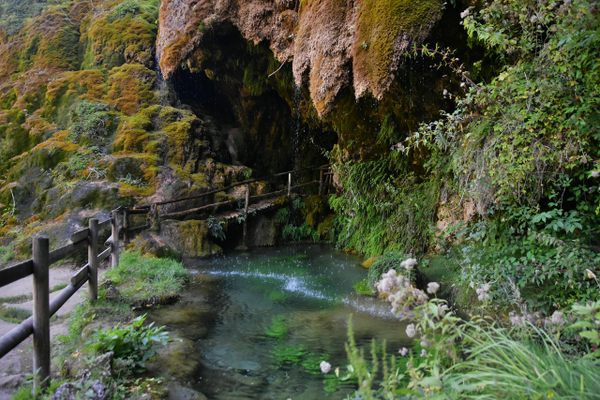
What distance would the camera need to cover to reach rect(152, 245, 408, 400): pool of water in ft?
14.8

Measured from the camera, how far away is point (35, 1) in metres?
20.9

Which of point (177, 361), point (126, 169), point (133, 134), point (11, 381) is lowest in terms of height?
point (177, 361)

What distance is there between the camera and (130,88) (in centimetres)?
1523

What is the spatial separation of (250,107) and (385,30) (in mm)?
9409

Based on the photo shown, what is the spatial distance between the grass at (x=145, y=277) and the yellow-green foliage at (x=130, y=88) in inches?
270

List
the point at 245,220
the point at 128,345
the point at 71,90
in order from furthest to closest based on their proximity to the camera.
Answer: the point at 71,90 → the point at 245,220 → the point at 128,345

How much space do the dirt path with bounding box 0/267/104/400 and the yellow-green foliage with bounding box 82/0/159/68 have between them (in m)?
9.98

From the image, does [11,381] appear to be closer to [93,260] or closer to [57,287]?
[93,260]

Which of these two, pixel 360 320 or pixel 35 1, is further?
pixel 35 1

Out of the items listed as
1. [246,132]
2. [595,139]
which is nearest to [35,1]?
[246,132]

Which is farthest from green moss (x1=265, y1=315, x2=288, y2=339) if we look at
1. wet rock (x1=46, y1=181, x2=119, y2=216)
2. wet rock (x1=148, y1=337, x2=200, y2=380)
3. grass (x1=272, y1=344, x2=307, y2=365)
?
wet rock (x1=46, y1=181, x2=119, y2=216)

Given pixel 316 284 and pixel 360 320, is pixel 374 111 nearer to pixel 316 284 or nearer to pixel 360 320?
pixel 316 284

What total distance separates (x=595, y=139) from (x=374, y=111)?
561 cm

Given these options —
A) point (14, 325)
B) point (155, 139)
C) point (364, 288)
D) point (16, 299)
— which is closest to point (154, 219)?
point (155, 139)
